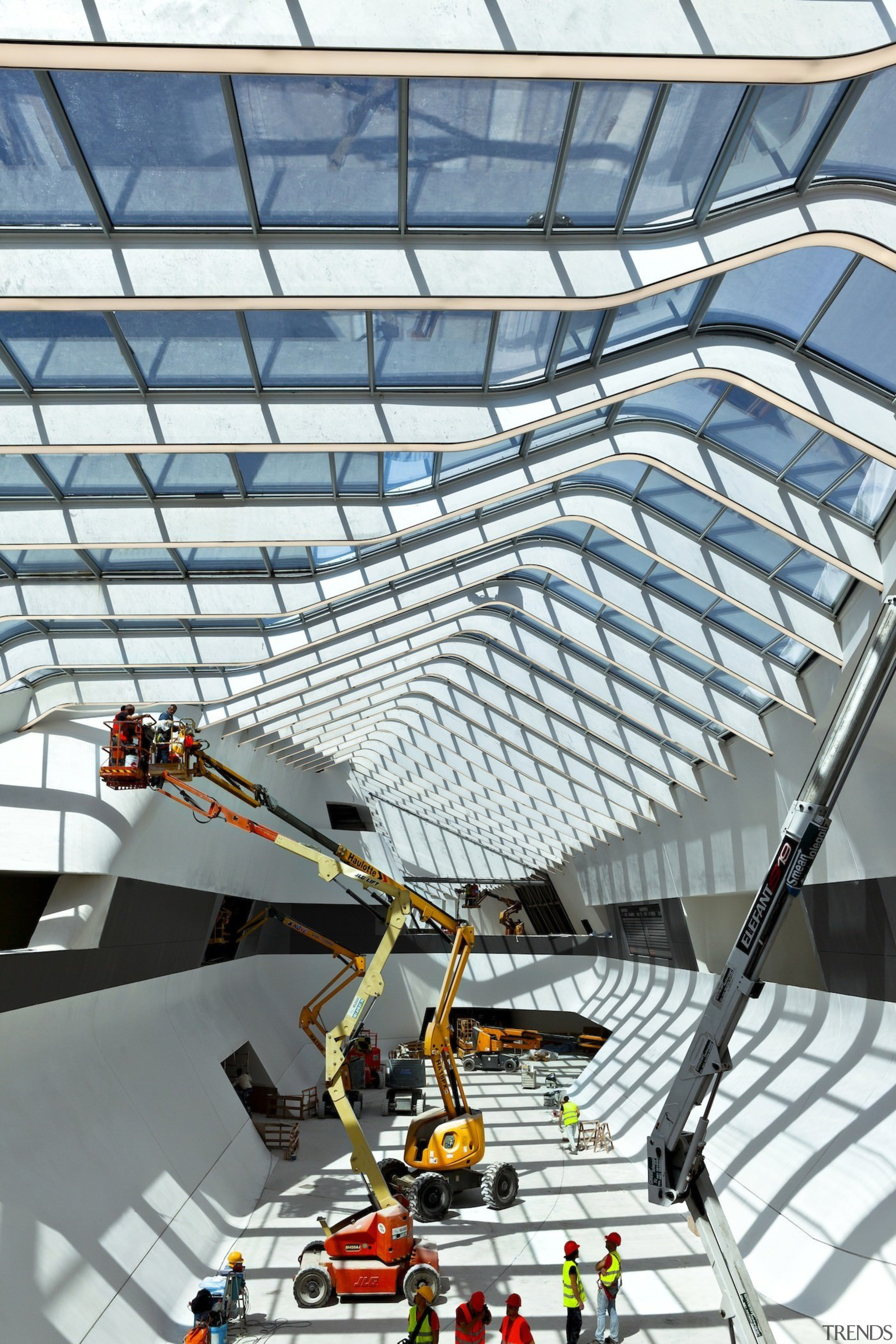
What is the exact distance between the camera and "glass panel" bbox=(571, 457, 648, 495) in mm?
16828

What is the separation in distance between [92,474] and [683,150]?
870cm

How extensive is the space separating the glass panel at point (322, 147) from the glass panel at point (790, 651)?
1288 cm

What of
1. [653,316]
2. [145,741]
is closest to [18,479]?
[145,741]

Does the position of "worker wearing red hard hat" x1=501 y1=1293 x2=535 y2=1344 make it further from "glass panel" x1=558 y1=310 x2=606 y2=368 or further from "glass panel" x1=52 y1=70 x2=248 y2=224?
"glass panel" x1=52 y1=70 x2=248 y2=224

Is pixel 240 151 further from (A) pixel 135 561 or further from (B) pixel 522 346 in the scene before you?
(A) pixel 135 561

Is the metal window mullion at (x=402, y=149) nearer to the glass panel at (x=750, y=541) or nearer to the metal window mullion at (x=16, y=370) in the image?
the metal window mullion at (x=16, y=370)

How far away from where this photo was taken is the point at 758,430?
46.8ft

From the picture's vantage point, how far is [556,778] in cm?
3450

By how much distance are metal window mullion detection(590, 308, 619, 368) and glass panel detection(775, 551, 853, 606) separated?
603 cm

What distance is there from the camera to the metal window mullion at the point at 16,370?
10602mm

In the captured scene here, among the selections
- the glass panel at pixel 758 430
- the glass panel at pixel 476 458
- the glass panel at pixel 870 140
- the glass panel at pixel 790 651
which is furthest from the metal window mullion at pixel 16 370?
the glass panel at pixel 790 651

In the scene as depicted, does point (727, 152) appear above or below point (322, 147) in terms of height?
above

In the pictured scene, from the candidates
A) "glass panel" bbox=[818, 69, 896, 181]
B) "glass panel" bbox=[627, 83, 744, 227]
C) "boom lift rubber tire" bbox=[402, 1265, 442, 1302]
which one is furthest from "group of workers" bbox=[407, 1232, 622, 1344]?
"glass panel" bbox=[818, 69, 896, 181]

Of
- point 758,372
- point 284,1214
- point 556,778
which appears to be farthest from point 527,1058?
point 758,372
